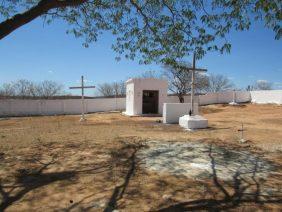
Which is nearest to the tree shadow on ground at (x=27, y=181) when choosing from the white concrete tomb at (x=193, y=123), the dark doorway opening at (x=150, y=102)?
the white concrete tomb at (x=193, y=123)

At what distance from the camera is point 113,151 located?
29.3 feet

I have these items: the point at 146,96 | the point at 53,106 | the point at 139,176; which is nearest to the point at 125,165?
the point at 139,176

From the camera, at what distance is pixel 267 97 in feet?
117

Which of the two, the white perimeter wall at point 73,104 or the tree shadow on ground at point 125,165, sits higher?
the white perimeter wall at point 73,104

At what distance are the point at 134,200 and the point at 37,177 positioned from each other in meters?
2.39

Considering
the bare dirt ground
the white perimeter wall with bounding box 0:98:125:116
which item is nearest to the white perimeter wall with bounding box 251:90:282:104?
the white perimeter wall with bounding box 0:98:125:116

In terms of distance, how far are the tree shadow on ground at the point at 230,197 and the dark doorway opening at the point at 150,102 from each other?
2030 centimetres

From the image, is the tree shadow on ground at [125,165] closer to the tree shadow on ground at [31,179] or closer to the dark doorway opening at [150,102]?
the tree shadow on ground at [31,179]

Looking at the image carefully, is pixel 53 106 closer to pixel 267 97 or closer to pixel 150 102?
pixel 150 102

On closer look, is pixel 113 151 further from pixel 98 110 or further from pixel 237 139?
pixel 98 110

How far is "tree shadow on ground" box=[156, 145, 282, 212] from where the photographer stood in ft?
15.7

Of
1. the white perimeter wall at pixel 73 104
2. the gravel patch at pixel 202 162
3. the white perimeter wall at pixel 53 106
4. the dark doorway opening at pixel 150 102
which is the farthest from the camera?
the white perimeter wall at pixel 73 104

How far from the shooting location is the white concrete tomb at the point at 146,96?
1001 inches

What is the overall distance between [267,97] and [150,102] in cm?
1579
